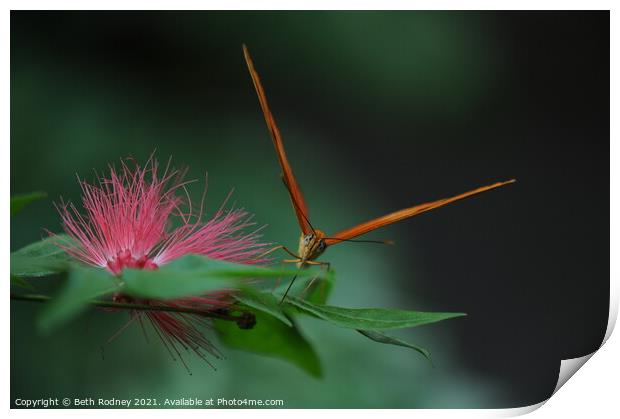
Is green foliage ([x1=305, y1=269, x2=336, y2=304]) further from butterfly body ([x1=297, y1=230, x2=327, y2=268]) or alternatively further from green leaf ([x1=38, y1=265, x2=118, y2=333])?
green leaf ([x1=38, y1=265, x2=118, y2=333])

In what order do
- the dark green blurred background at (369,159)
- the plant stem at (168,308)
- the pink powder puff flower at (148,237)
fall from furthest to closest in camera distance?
the dark green blurred background at (369,159)
the pink powder puff flower at (148,237)
the plant stem at (168,308)

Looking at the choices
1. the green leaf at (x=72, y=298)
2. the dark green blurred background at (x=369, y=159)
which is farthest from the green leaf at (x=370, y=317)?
the dark green blurred background at (x=369, y=159)

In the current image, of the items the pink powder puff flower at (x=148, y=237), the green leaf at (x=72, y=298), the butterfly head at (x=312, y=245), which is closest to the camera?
the green leaf at (x=72, y=298)

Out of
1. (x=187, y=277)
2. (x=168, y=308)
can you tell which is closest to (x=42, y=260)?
(x=168, y=308)

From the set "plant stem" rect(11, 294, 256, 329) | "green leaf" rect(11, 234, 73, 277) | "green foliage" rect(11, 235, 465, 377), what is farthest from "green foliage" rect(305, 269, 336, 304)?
"green leaf" rect(11, 234, 73, 277)

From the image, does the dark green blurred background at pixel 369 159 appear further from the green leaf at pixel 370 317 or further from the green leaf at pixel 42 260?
the green leaf at pixel 370 317

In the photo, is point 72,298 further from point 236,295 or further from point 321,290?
point 321,290
